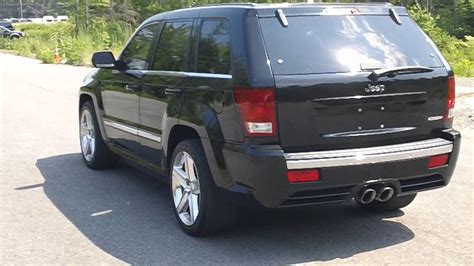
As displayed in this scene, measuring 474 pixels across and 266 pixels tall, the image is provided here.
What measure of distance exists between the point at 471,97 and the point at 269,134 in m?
9.00

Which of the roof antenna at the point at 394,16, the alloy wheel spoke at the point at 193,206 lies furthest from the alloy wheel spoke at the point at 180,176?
the roof antenna at the point at 394,16

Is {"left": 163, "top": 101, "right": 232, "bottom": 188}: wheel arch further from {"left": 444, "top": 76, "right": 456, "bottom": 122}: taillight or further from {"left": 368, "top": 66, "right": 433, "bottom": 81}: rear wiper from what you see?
{"left": 444, "top": 76, "right": 456, "bottom": 122}: taillight

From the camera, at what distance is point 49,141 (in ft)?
32.9

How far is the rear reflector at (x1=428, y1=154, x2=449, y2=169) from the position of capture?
4984 millimetres

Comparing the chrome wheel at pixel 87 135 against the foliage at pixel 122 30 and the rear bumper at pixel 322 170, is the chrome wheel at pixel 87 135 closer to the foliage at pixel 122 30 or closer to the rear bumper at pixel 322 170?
the rear bumper at pixel 322 170

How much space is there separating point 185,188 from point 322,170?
4.46 feet

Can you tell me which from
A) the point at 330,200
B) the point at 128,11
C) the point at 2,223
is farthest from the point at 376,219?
the point at 128,11

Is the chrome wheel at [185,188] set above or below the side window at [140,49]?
below

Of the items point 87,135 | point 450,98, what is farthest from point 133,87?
point 450,98

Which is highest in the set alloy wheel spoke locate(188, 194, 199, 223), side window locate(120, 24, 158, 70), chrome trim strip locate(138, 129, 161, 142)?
side window locate(120, 24, 158, 70)

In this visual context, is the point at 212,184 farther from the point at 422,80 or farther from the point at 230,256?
the point at 422,80

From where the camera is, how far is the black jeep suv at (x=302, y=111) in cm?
457

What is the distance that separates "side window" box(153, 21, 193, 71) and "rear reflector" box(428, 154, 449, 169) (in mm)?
2168

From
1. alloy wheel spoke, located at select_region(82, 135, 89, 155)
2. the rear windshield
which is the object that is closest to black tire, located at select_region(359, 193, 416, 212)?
the rear windshield
